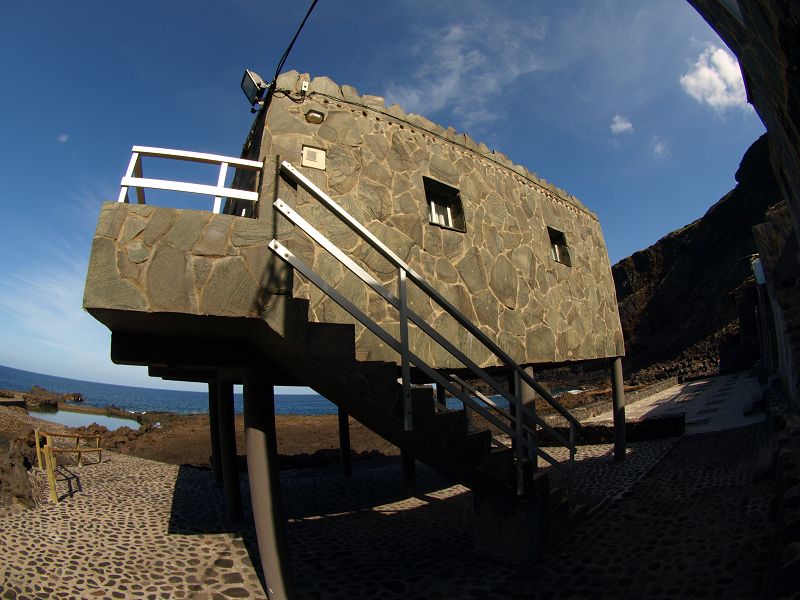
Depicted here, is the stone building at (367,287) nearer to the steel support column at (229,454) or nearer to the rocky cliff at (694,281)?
the steel support column at (229,454)

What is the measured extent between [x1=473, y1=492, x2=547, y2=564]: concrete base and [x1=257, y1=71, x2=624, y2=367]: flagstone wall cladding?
2.06m

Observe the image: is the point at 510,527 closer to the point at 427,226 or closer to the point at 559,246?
the point at 427,226

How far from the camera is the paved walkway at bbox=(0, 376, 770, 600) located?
475cm

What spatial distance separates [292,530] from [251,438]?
12.3 feet

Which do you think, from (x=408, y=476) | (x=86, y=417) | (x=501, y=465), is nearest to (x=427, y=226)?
(x=501, y=465)

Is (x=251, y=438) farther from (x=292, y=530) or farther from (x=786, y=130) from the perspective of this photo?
(x=786, y=130)

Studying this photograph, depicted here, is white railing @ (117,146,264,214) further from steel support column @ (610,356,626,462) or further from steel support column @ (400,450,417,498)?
steel support column @ (610,356,626,462)

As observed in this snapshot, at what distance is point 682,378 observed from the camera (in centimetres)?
3384

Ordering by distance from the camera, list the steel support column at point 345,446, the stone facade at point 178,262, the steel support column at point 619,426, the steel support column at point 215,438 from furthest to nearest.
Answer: the steel support column at point 345,446 < the steel support column at point 215,438 < the steel support column at point 619,426 < the stone facade at point 178,262

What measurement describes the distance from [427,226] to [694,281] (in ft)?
214

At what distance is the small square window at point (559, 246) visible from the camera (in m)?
9.88

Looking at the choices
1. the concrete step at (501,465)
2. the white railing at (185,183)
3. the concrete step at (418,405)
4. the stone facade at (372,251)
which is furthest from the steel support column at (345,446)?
the white railing at (185,183)

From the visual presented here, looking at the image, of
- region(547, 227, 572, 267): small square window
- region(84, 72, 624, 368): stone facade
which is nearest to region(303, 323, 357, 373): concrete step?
region(84, 72, 624, 368): stone facade

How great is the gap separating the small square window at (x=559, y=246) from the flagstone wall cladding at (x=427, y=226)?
17cm
